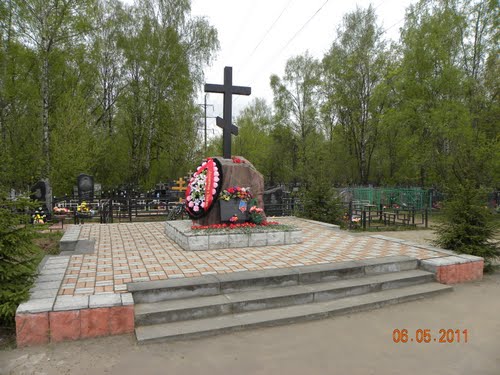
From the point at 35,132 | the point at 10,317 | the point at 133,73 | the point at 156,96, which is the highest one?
the point at 133,73

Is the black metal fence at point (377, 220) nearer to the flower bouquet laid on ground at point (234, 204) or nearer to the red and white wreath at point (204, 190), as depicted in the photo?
the flower bouquet laid on ground at point (234, 204)

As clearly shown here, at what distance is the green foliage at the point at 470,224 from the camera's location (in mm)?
6551

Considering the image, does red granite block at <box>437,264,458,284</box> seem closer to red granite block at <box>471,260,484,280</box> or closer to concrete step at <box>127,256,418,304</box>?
concrete step at <box>127,256,418,304</box>

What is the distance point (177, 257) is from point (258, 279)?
199cm

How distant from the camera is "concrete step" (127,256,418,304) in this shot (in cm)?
434

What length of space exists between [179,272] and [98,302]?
149 cm

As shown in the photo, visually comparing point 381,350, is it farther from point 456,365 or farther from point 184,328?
point 184,328

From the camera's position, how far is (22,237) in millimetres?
3898

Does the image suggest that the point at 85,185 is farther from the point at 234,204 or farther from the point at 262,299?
the point at 262,299

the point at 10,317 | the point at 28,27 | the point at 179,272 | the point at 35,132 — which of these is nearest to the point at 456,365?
the point at 179,272

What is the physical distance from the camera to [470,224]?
6750mm

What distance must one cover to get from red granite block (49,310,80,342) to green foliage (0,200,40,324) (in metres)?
0.47

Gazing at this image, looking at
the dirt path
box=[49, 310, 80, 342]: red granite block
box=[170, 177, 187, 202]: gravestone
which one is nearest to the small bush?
box=[170, 177, 187, 202]: gravestone
